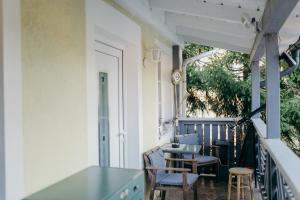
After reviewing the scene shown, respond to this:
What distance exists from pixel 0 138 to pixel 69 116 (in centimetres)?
78

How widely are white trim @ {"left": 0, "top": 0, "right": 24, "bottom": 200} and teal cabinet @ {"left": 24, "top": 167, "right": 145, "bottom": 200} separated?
17 centimetres

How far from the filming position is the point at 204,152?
Result: 6.55 metres

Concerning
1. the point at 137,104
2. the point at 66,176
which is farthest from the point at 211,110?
the point at 66,176

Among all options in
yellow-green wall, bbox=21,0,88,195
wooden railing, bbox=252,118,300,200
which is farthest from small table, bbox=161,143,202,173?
yellow-green wall, bbox=21,0,88,195

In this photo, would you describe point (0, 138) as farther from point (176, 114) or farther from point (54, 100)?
point (176, 114)

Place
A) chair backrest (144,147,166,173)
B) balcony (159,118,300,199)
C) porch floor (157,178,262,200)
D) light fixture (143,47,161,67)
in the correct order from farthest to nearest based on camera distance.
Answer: porch floor (157,178,262,200) < light fixture (143,47,161,67) < chair backrest (144,147,166,173) < balcony (159,118,300,199)

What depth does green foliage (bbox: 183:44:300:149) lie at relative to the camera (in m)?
7.82

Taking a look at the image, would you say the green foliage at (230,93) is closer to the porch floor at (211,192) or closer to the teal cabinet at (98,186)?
the porch floor at (211,192)

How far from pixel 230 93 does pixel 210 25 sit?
2.81 metres

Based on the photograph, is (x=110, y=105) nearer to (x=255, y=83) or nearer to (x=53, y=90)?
(x=53, y=90)

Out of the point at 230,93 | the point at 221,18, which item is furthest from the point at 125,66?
the point at 230,93

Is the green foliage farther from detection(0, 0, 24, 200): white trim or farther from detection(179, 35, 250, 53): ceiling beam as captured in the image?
detection(0, 0, 24, 200): white trim

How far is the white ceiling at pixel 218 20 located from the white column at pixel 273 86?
28 cm

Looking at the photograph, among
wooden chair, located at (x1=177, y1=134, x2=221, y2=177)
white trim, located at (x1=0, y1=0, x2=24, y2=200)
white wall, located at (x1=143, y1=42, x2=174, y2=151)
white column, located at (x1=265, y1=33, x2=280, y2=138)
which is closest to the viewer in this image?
white trim, located at (x1=0, y1=0, x2=24, y2=200)
